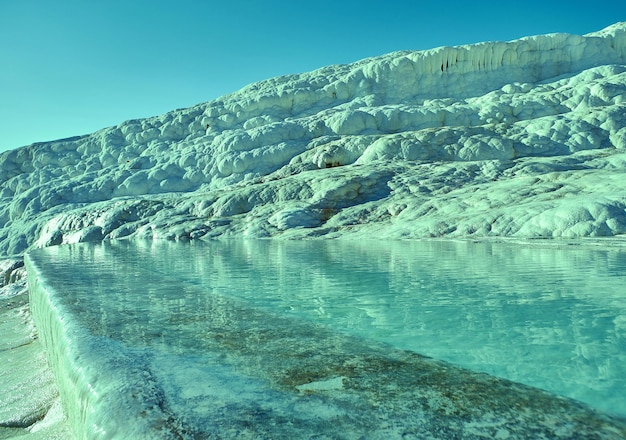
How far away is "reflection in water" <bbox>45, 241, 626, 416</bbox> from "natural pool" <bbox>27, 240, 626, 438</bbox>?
0.6 inches

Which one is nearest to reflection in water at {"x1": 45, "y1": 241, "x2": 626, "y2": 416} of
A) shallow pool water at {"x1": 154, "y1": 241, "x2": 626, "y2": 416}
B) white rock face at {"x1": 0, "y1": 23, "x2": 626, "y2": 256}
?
shallow pool water at {"x1": 154, "y1": 241, "x2": 626, "y2": 416}

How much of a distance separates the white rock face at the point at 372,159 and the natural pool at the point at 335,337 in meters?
9.28

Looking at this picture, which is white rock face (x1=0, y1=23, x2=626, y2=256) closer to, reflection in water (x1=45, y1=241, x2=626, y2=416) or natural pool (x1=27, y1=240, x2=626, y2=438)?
reflection in water (x1=45, y1=241, x2=626, y2=416)

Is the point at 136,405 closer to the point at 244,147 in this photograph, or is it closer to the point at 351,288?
the point at 351,288

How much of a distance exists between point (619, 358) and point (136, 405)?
307cm

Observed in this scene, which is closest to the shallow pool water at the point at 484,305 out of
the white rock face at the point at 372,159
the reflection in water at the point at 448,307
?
the reflection in water at the point at 448,307

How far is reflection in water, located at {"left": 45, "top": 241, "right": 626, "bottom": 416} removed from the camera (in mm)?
→ 3236

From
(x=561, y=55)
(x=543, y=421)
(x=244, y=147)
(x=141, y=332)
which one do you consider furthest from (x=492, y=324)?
(x=561, y=55)

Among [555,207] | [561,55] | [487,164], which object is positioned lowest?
[555,207]

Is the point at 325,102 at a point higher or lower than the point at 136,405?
higher

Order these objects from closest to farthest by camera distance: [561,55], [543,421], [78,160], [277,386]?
[543,421]
[277,386]
[561,55]
[78,160]

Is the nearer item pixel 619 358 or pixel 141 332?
pixel 619 358

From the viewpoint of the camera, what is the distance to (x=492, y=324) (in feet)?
13.9

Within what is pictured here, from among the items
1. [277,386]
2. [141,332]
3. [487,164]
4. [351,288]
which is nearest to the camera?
[277,386]
